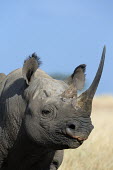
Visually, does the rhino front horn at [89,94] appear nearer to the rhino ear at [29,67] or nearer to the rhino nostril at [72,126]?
the rhino nostril at [72,126]

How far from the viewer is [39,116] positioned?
25.5ft

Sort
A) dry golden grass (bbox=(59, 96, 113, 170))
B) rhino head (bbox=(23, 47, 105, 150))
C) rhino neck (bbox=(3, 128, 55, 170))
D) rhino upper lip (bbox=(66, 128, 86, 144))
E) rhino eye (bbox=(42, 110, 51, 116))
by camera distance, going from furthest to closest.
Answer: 1. dry golden grass (bbox=(59, 96, 113, 170))
2. rhino neck (bbox=(3, 128, 55, 170))
3. rhino eye (bbox=(42, 110, 51, 116))
4. rhino head (bbox=(23, 47, 105, 150))
5. rhino upper lip (bbox=(66, 128, 86, 144))

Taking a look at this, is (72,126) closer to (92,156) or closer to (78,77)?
(78,77)

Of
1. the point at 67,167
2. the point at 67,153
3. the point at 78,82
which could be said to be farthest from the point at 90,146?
the point at 78,82

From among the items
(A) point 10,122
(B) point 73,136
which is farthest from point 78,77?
(B) point 73,136

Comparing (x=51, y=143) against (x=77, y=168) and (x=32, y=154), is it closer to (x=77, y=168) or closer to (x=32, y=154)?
(x=32, y=154)

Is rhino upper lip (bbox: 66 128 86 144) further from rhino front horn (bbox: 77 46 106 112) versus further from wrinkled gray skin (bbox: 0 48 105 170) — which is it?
rhino front horn (bbox: 77 46 106 112)

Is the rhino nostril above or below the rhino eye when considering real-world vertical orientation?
below

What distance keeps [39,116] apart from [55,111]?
274 millimetres

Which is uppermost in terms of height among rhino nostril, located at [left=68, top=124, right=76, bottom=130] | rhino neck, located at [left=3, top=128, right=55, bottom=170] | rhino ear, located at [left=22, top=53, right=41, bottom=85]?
rhino ear, located at [left=22, top=53, right=41, bottom=85]

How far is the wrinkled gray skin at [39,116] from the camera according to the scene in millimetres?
7383

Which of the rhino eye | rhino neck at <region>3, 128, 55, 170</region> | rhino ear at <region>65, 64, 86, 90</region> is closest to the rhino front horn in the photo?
the rhino eye

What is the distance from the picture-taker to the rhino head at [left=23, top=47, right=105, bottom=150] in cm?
729

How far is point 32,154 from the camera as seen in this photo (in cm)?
819
